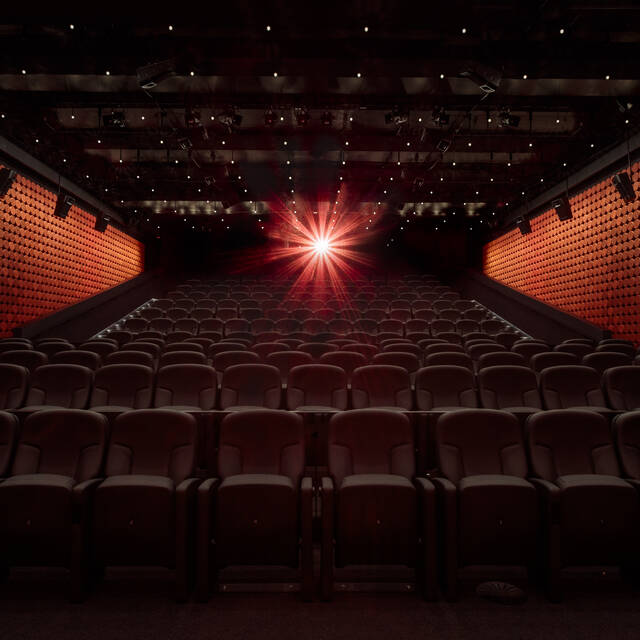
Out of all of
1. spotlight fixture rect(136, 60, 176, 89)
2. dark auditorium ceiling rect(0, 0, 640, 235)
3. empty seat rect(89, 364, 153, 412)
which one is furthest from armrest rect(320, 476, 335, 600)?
spotlight fixture rect(136, 60, 176, 89)

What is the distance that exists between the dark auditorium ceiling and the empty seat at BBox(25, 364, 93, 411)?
12.9 feet

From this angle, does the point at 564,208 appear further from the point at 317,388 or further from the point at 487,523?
the point at 487,523

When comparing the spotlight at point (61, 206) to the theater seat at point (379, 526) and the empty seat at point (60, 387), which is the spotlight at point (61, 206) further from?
the theater seat at point (379, 526)

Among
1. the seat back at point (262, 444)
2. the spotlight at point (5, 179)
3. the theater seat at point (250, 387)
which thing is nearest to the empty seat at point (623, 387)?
the theater seat at point (250, 387)

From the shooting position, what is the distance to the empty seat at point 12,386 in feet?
15.7

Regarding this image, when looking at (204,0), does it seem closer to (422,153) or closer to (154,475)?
(154,475)

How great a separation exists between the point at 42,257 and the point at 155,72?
5.41 meters

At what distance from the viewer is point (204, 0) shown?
19.7 feet

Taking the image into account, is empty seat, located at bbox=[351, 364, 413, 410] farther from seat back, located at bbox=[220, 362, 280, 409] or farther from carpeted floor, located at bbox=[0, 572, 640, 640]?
carpeted floor, located at bbox=[0, 572, 640, 640]

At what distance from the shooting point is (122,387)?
192 inches

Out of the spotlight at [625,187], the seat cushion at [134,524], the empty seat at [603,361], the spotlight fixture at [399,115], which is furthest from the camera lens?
the spotlight fixture at [399,115]

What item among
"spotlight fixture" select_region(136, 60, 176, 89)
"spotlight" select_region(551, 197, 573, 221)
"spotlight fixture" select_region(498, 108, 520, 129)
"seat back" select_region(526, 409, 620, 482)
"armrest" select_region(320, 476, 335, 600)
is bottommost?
"armrest" select_region(320, 476, 335, 600)

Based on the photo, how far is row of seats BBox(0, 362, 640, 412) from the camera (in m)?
4.82

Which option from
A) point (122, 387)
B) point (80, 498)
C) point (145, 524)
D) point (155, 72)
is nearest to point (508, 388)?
point (145, 524)
